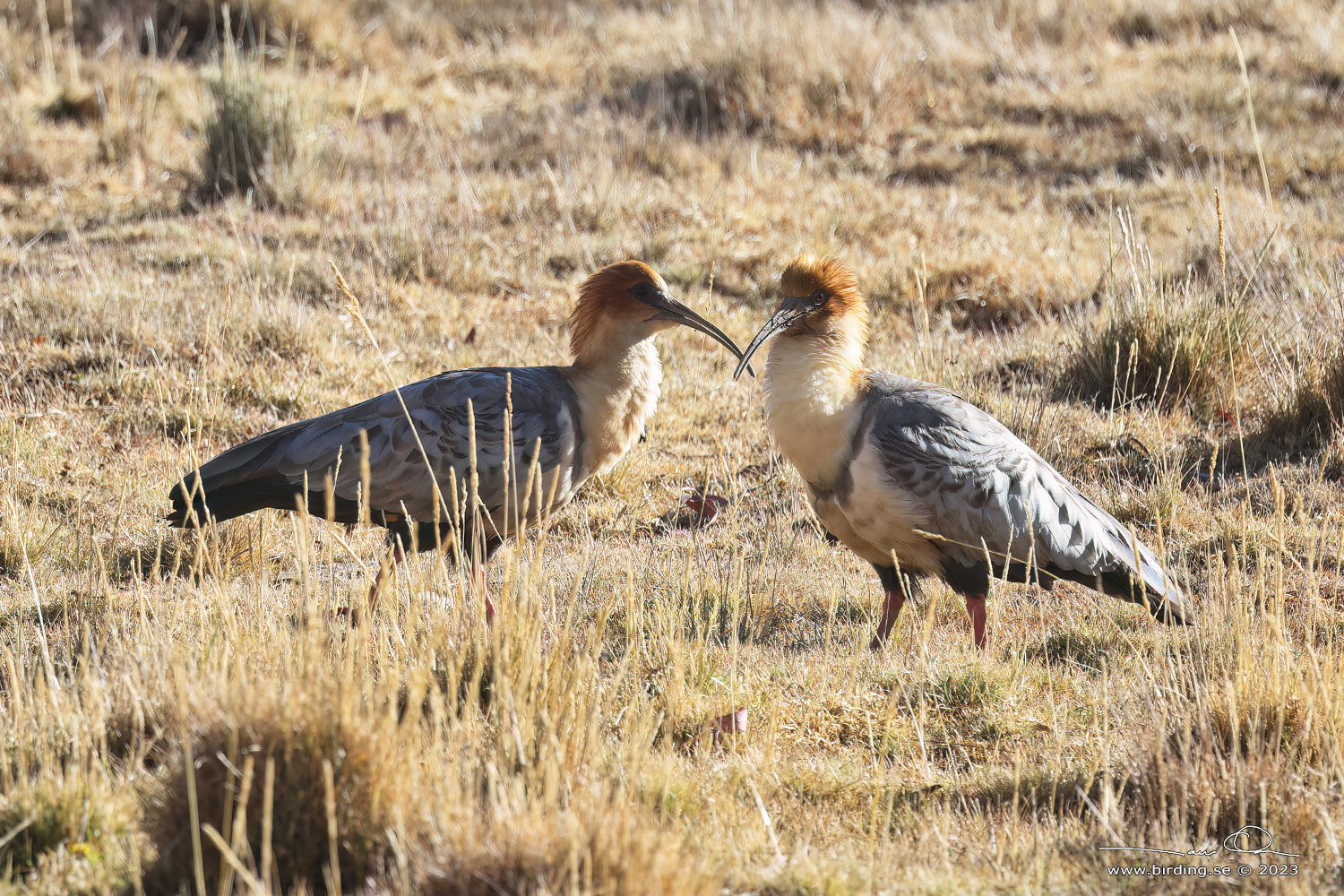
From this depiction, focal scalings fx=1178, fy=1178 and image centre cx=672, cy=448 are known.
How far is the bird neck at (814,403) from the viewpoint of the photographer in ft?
15.3

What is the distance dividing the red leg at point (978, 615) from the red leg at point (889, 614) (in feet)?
0.92

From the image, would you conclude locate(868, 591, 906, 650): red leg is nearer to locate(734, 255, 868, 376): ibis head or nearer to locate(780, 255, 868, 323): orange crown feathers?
locate(734, 255, 868, 376): ibis head

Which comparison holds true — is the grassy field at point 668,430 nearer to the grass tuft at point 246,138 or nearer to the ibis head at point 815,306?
the grass tuft at point 246,138

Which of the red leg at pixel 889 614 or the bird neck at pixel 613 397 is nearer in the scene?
the red leg at pixel 889 614

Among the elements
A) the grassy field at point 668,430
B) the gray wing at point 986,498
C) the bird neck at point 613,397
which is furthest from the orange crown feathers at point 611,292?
the gray wing at point 986,498

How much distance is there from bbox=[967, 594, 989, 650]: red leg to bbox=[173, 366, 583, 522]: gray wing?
1.76 m

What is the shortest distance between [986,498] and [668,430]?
8.95ft

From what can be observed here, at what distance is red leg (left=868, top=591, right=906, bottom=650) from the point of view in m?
4.82

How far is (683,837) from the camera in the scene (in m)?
2.87

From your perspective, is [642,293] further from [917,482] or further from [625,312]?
[917,482]

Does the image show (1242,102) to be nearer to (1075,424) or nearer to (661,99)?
(661,99)

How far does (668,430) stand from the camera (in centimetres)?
707

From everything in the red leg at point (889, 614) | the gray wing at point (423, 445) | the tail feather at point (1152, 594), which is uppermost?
the gray wing at point (423, 445)

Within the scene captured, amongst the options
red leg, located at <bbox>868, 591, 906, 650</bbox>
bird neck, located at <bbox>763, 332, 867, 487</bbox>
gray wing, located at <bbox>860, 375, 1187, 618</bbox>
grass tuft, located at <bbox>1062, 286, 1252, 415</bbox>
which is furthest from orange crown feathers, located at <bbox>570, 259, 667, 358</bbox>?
grass tuft, located at <bbox>1062, 286, 1252, 415</bbox>
